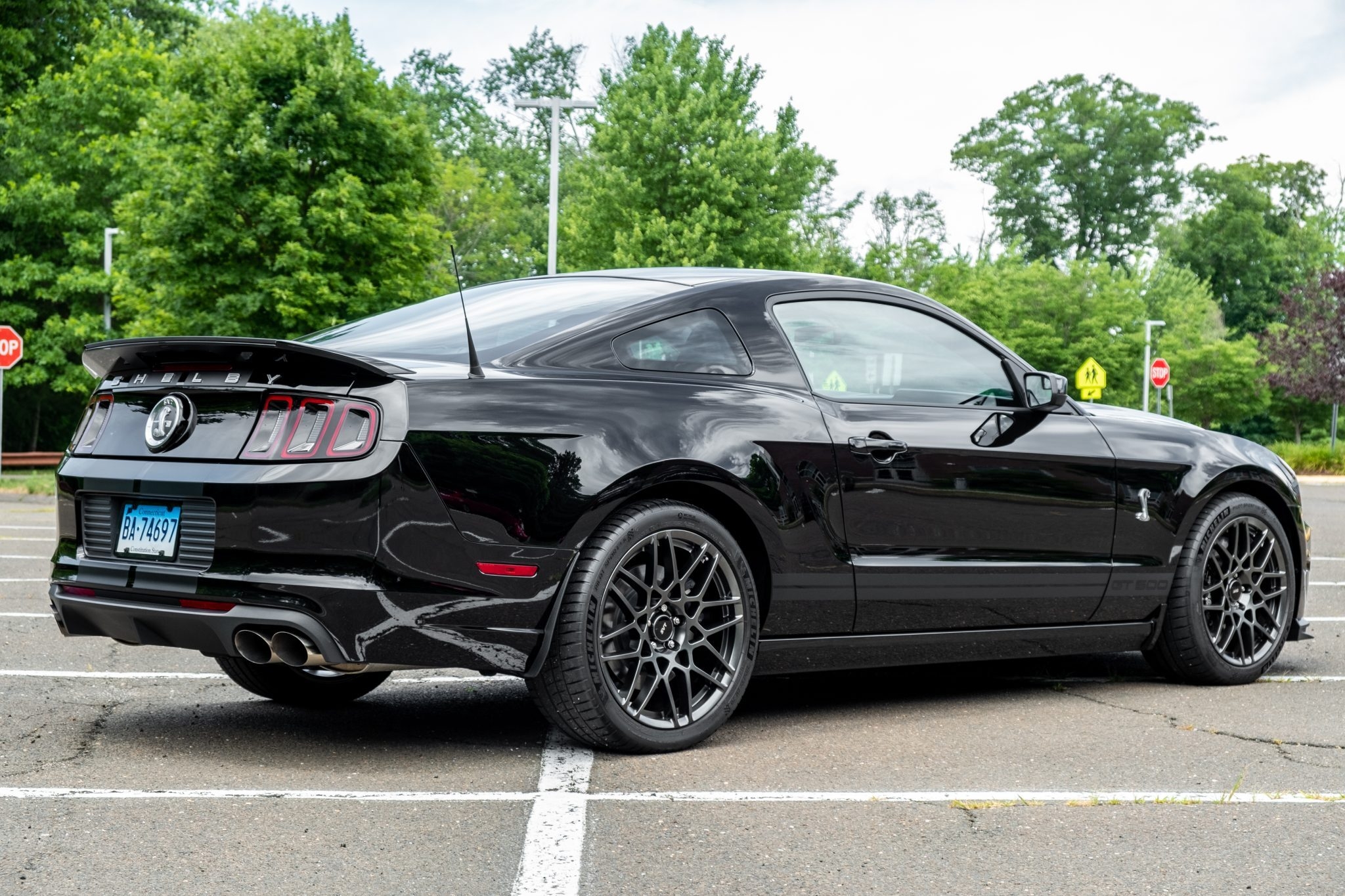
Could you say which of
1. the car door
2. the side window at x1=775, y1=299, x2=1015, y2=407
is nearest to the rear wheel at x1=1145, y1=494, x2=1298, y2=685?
the car door

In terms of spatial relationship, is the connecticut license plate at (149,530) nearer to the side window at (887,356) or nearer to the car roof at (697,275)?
the car roof at (697,275)

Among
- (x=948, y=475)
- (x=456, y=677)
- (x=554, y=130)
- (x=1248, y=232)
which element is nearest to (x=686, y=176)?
(x=554, y=130)

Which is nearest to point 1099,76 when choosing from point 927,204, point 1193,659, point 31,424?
point 927,204

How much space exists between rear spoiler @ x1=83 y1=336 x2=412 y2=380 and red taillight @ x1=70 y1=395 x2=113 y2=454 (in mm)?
111

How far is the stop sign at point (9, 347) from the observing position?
2425 cm

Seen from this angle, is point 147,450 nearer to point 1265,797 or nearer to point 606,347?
point 606,347

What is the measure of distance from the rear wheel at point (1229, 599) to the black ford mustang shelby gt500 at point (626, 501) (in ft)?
0.10

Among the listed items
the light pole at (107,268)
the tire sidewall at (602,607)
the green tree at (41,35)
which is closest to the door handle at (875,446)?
the tire sidewall at (602,607)

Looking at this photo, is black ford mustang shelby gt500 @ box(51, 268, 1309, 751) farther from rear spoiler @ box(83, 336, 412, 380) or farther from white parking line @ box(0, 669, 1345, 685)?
white parking line @ box(0, 669, 1345, 685)

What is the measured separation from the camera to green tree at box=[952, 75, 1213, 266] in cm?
7938

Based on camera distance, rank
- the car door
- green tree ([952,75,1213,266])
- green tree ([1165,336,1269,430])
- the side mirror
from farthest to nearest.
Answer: green tree ([952,75,1213,266]) < green tree ([1165,336,1269,430]) < the side mirror < the car door

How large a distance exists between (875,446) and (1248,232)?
3337 inches

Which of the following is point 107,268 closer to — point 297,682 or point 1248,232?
point 297,682

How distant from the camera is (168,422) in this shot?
15.0 feet
